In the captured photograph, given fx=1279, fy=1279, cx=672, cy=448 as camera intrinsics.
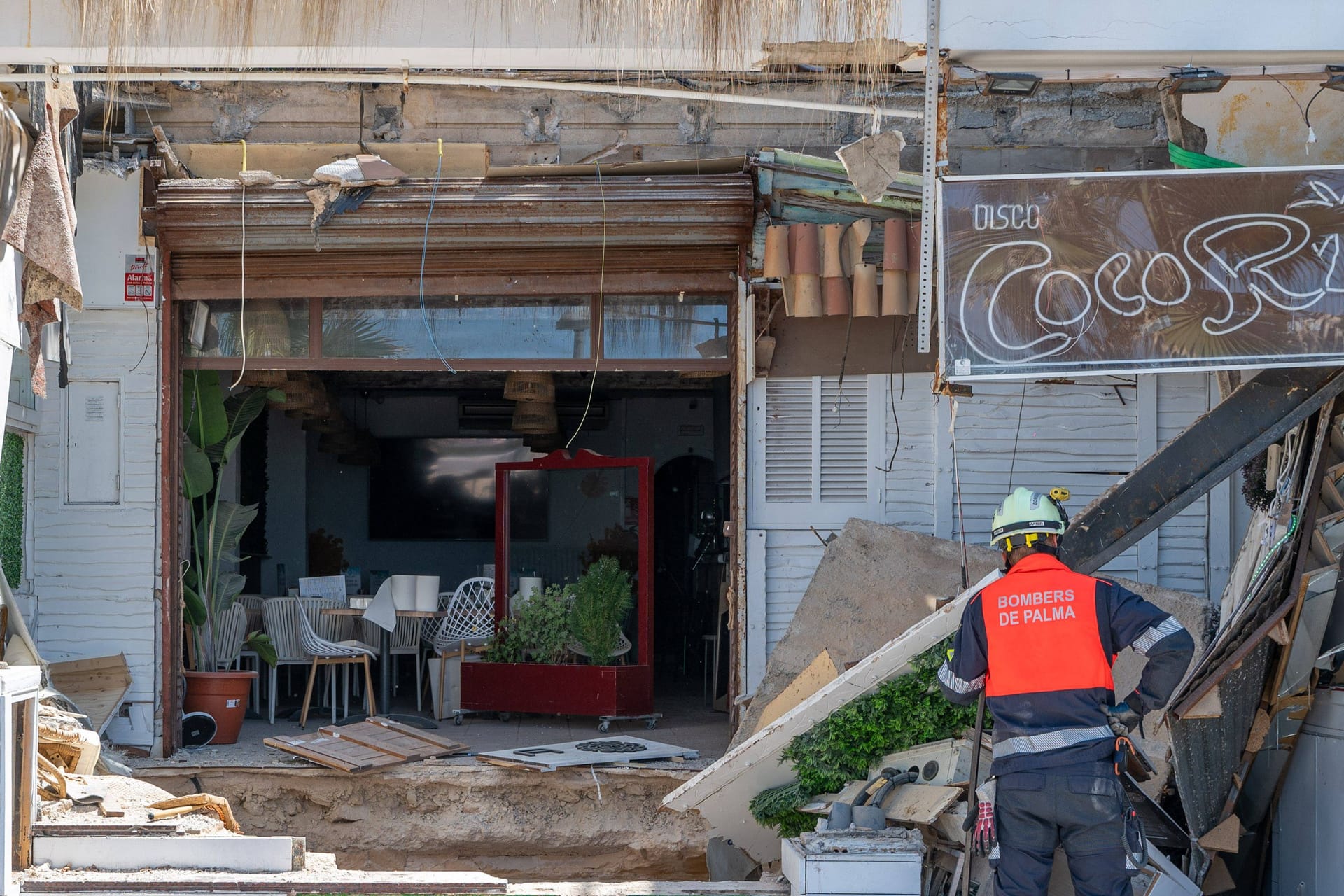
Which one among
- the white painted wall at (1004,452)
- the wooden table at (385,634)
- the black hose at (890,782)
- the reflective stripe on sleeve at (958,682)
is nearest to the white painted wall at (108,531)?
the wooden table at (385,634)

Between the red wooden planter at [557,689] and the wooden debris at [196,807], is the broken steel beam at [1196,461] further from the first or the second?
the red wooden planter at [557,689]

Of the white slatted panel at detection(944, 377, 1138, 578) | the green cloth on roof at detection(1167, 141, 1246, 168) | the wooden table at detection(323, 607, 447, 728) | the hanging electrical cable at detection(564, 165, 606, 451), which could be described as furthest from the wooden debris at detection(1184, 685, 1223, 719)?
the wooden table at detection(323, 607, 447, 728)

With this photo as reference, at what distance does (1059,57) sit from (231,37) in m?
3.13

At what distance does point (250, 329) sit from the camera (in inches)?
319

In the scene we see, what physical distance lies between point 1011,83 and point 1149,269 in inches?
36.3

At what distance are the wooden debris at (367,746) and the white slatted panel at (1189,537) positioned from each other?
4.42 metres

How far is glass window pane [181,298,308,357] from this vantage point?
26.4 ft

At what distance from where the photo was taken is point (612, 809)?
7.42 metres

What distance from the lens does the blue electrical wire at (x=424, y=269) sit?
295 inches

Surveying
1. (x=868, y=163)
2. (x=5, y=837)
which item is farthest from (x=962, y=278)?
(x=5, y=837)

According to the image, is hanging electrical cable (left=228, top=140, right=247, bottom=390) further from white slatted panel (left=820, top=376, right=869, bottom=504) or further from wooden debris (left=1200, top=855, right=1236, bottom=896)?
wooden debris (left=1200, top=855, right=1236, bottom=896)

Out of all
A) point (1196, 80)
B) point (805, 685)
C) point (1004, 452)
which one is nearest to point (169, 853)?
point (805, 685)

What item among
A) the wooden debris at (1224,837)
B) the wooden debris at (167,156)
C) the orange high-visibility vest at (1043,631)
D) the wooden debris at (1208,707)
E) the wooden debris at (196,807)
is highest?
the wooden debris at (167,156)

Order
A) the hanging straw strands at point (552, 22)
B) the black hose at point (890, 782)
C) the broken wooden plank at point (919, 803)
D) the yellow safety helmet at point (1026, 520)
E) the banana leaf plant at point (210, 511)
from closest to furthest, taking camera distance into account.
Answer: the yellow safety helmet at point (1026, 520)
the hanging straw strands at point (552, 22)
the broken wooden plank at point (919, 803)
the black hose at point (890, 782)
the banana leaf plant at point (210, 511)
